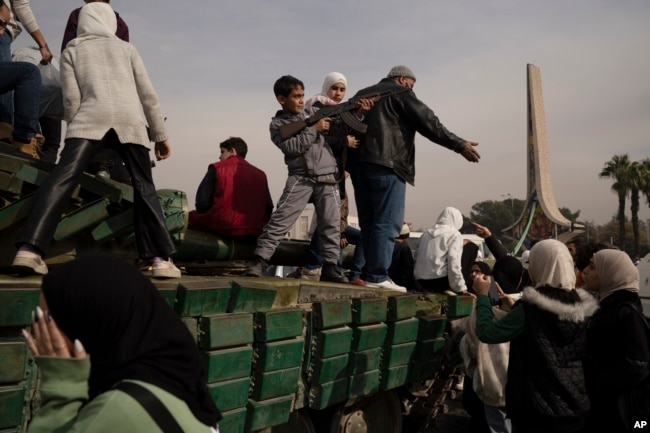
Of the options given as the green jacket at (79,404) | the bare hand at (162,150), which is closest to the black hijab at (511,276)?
the bare hand at (162,150)

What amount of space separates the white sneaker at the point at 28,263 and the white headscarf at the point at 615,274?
3222 mm

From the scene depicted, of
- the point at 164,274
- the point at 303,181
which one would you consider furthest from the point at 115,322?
the point at 303,181

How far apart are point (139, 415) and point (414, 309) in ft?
12.5

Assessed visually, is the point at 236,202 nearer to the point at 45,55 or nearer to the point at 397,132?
the point at 397,132

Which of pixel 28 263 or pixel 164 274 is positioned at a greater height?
pixel 28 263

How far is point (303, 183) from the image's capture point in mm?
5285

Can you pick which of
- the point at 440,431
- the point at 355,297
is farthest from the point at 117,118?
the point at 440,431

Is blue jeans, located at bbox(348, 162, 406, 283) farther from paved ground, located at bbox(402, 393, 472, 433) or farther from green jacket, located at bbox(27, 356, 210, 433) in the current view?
green jacket, located at bbox(27, 356, 210, 433)

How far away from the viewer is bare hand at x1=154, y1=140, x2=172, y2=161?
403 cm

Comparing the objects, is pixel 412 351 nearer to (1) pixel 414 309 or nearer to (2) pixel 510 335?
(1) pixel 414 309

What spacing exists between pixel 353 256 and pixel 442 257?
0.81 m

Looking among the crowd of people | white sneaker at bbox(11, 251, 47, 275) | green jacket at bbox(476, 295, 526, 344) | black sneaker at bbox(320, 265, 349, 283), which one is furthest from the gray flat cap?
white sneaker at bbox(11, 251, 47, 275)

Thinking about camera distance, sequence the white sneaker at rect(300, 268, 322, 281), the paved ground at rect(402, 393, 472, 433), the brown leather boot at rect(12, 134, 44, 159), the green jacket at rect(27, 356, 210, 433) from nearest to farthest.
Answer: the green jacket at rect(27, 356, 210, 433) < the brown leather boot at rect(12, 134, 44, 159) < the white sneaker at rect(300, 268, 322, 281) < the paved ground at rect(402, 393, 472, 433)

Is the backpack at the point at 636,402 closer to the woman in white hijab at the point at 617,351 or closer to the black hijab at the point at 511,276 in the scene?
the woman in white hijab at the point at 617,351
